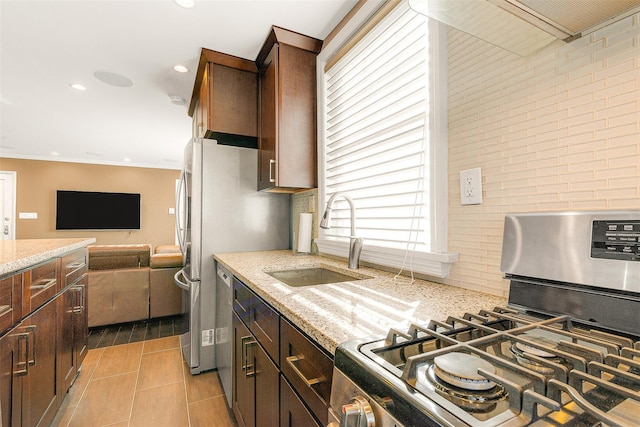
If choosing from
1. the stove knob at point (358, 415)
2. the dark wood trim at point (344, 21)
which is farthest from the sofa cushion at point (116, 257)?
the stove knob at point (358, 415)

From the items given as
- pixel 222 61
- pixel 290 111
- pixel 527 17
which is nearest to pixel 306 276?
pixel 290 111

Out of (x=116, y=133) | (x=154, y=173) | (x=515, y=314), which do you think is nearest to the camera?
(x=515, y=314)

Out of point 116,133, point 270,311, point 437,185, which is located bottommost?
point 270,311

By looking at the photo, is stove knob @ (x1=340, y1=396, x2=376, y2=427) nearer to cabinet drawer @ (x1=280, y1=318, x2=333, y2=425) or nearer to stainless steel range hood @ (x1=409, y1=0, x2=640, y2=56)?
cabinet drawer @ (x1=280, y1=318, x2=333, y2=425)

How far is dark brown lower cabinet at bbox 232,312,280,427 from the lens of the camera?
106 cm

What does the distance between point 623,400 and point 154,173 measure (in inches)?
310

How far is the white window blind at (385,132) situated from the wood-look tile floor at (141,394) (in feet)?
4.33

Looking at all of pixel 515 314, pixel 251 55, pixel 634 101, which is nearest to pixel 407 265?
pixel 515 314

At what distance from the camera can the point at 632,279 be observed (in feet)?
2.27

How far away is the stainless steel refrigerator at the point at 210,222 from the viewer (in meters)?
2.25

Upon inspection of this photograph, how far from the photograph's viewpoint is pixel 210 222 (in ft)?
7.55

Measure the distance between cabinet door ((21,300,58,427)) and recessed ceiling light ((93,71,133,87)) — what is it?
2.00 meters

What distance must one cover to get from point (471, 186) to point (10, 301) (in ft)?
5.94

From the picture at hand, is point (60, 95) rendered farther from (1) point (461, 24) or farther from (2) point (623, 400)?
(2) point (623, 400)
